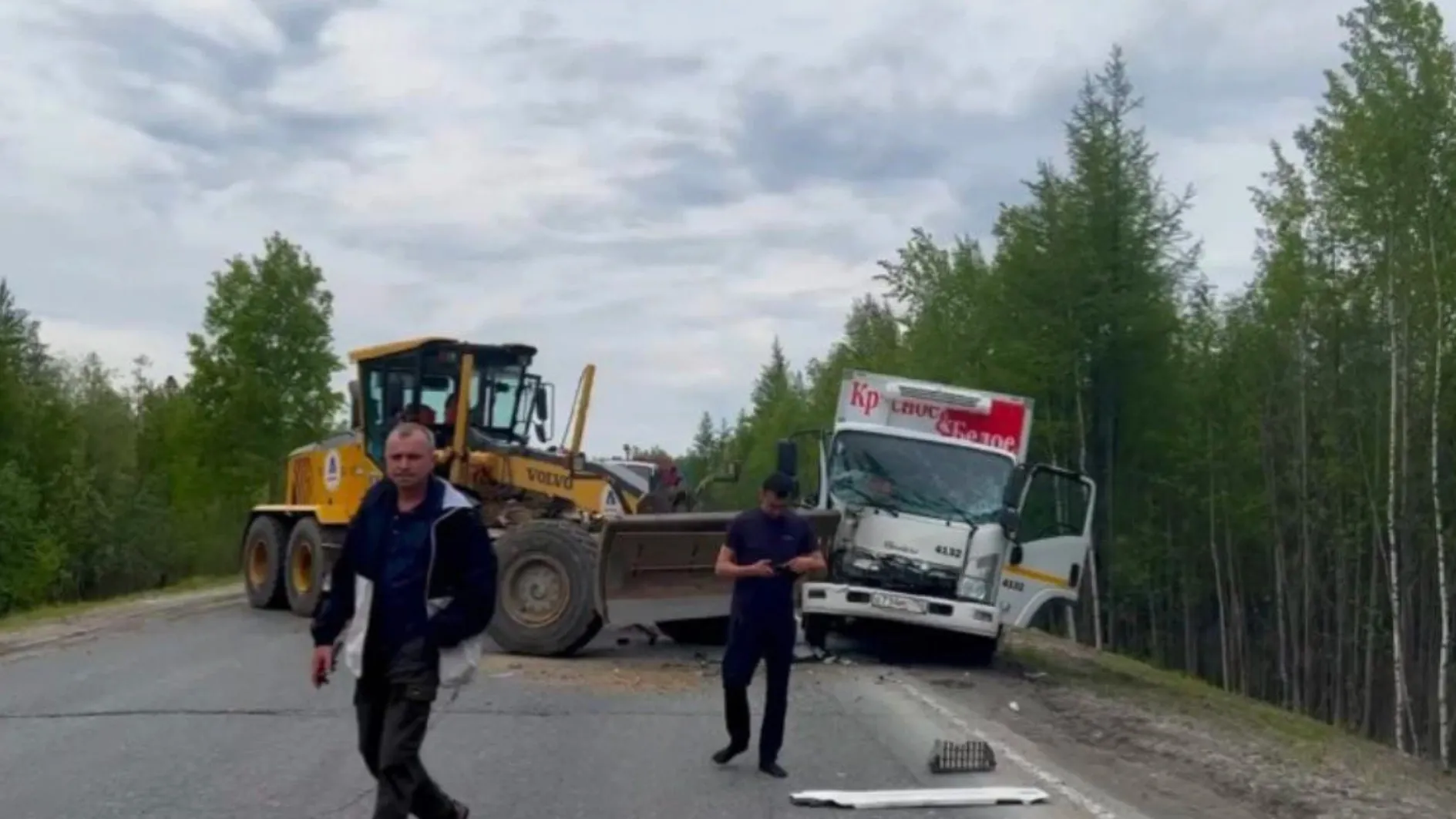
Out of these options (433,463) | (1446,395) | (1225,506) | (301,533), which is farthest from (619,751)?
(1225,506)

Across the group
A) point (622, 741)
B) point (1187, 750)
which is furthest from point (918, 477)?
point (622, 741)

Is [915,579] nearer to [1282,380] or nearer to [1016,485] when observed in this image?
[1016,485]

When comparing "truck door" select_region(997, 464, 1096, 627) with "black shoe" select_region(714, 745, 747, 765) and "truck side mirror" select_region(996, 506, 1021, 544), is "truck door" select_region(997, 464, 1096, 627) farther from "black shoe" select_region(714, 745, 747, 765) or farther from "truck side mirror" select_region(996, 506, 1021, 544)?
"black shoe" select_region(714, 745, 747, 765)

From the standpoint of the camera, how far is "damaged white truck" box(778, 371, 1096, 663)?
738 inches

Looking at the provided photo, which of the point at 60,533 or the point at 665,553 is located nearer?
the point at 665,553

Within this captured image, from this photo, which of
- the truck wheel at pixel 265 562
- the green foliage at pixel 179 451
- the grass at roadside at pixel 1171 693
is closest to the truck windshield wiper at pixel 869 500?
the grass at roadside at pixel 1171 693

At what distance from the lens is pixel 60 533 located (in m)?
53.0

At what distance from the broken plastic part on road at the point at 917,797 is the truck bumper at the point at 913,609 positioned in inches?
310

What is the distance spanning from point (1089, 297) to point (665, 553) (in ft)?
76.7

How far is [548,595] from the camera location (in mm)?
17391

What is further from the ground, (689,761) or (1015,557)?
(1015,557)

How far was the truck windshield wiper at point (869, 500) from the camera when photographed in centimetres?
1925

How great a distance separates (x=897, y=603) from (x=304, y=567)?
880 centimetres

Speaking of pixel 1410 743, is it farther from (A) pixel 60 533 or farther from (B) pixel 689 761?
(A) pixel 60 533
